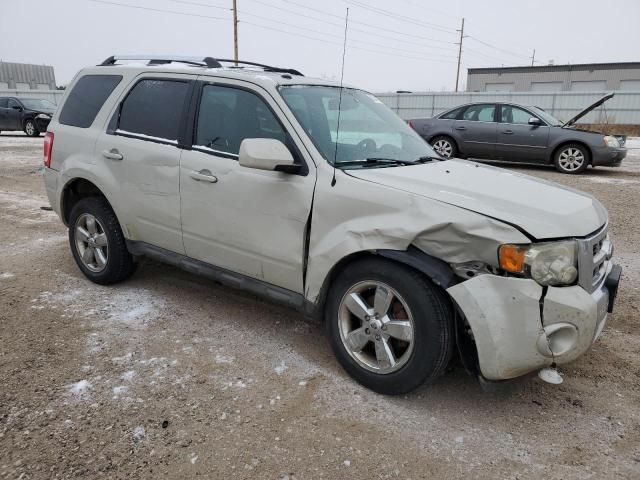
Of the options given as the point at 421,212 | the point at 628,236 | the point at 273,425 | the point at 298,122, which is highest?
the point at 298,122

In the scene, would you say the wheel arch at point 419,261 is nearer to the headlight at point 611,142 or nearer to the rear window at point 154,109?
the rear window at point 154,109

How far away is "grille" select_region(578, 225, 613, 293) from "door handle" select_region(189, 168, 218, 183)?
2.22m

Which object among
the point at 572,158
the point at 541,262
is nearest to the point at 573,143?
the point at 572,158

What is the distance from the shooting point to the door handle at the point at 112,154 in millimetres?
3900

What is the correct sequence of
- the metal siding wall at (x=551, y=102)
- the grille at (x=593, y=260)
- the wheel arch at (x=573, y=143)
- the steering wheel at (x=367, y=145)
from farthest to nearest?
the metal siding wall at (x=551, y=102), the wheel arch at (x=573, y=143), the steering wheel at (x=367, y=145), the grille at (x=593, y=260)

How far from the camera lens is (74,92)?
14.5 feet

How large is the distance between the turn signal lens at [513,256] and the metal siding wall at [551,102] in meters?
24.3

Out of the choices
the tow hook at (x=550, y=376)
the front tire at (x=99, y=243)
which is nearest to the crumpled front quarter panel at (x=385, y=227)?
the tow hook at (x=550, y=376)

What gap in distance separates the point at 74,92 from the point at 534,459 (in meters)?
4.49

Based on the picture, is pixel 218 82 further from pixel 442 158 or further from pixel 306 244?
pixel 442 158

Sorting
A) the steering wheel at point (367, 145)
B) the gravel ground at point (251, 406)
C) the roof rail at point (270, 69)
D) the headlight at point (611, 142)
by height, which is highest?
the roof rail at point (270, 69)

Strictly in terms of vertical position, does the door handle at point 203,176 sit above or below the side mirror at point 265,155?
below

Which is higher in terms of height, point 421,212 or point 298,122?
point 298,122

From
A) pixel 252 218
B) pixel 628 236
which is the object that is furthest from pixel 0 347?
pixel 628 236
